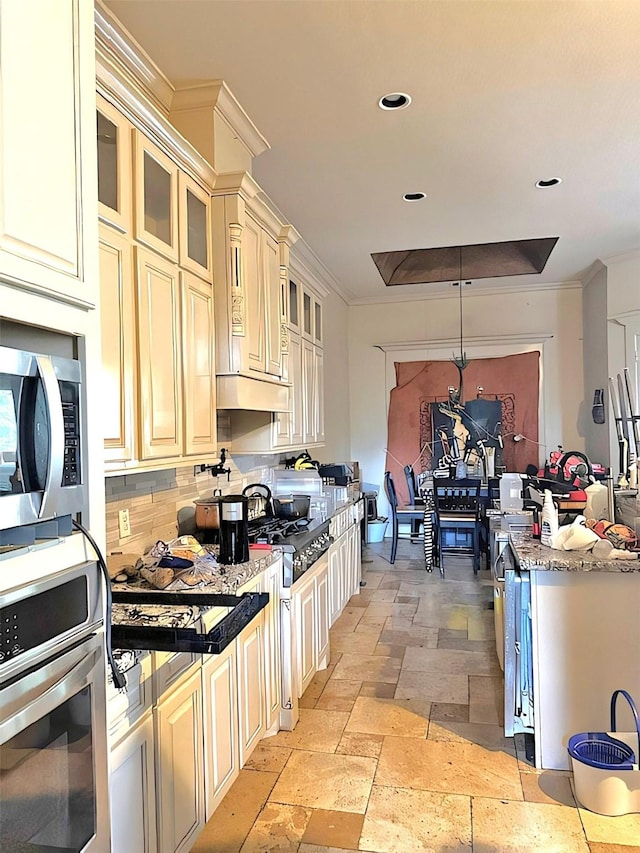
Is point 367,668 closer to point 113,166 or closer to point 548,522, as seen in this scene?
point 548,522

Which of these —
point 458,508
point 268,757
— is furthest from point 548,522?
point 458,508

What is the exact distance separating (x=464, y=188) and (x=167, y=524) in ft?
9.64

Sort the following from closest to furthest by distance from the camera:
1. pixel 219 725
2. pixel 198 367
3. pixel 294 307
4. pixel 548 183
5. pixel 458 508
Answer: pixel 219 725 < pixel 198 367 < pixel 548 183 < pixel 294 307 < pixel 458 508

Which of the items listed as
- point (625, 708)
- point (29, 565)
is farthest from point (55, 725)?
point (625, 708)

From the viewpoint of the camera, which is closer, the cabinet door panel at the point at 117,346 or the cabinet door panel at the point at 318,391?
the cabinet door panel at the point at 117,346

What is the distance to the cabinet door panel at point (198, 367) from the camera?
2.44 meters

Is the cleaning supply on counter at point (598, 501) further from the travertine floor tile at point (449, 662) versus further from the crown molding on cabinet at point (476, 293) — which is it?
the crown molding on cabinet at point (476, 293)

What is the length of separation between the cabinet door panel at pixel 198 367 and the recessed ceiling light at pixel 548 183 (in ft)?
8.37

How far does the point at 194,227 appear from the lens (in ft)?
8.61

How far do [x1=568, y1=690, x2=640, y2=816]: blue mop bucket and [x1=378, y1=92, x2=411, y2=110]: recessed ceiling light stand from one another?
9.17 feet

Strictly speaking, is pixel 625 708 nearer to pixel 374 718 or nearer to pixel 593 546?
pixel 593 546

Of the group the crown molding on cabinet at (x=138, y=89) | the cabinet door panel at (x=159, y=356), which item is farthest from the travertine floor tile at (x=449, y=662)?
the crown molding on cabinet at (x=138, y=89)

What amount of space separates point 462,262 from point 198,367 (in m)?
4.52

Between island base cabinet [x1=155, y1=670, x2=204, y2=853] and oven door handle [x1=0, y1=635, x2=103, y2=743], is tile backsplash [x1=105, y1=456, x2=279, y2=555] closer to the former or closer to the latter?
island base cabinet [x1=155, y1=670, x2=204, y2=853]
